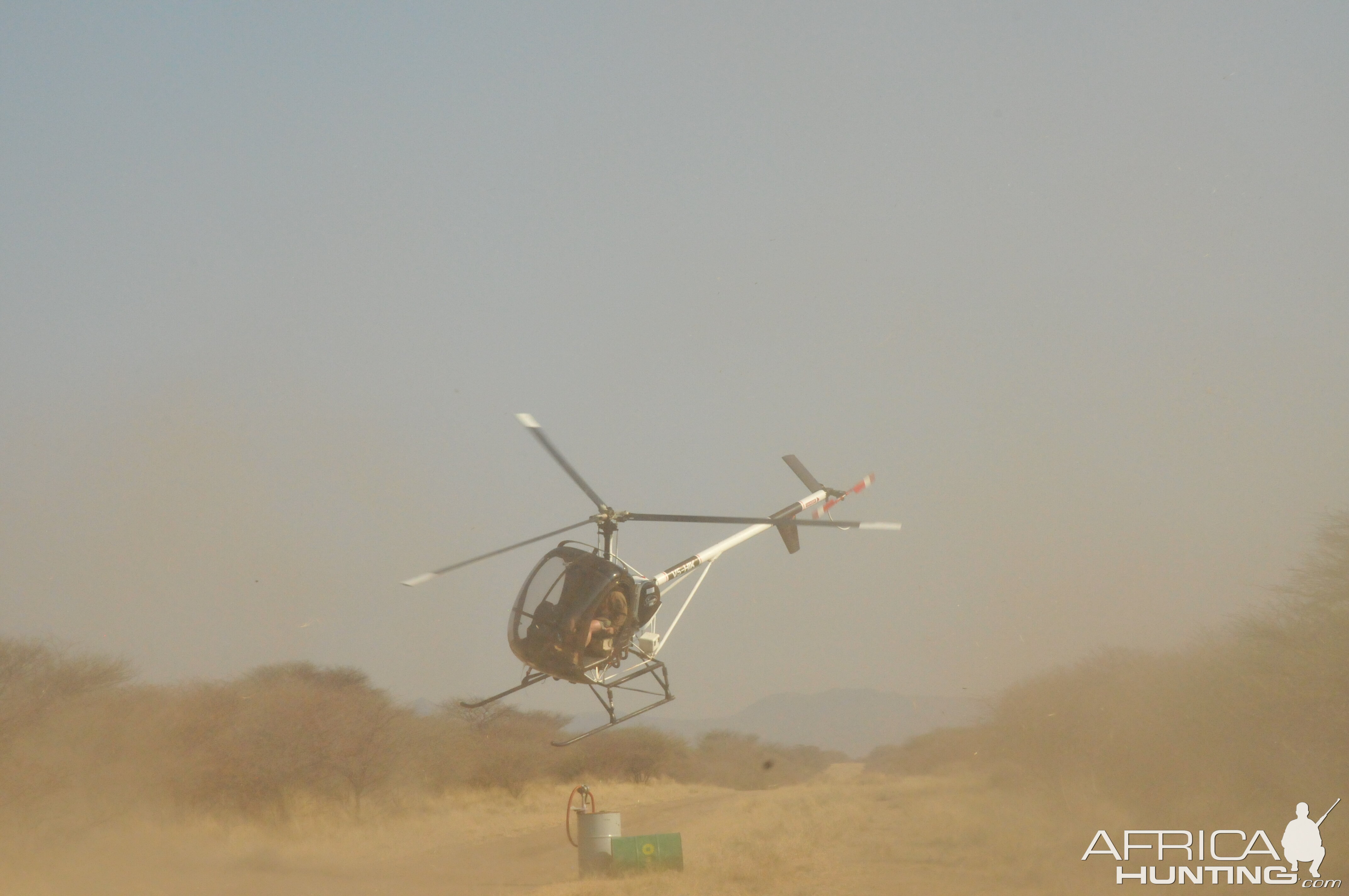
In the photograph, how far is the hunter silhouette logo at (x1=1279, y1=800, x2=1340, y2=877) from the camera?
1255 centimetres

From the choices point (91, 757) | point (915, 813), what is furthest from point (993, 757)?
point (91, 757)

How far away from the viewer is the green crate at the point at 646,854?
1758 centimetres

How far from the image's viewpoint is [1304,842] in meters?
12.9

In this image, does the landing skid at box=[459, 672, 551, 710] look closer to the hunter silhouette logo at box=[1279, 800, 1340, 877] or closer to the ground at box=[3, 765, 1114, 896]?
the ground at box=[3, 765, 1114, 896]

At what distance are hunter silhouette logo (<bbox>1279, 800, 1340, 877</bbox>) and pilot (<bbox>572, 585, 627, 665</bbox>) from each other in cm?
907

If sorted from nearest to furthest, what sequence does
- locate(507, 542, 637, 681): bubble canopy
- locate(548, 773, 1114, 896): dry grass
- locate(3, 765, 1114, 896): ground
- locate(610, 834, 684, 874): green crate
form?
locate(507, 542, 637, 681): bubble canopy
locate(548, 773, 1114, 896): dry grass
locate(3, 765, 1114, 896): ground
locate(610, 834, 684, 874): green crate

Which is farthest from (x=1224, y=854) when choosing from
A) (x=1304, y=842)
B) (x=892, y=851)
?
(x=892, y=851)

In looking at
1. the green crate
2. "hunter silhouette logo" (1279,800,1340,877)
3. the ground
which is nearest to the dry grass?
the ground

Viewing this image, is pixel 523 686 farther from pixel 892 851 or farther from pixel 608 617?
pixel 892 851

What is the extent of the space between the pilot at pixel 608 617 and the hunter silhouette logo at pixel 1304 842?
9.07 metres

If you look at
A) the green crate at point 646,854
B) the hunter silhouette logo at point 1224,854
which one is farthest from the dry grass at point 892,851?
the hunter silhouette logo at point 1224,854

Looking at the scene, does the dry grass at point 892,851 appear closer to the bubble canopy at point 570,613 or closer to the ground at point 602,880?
the ground at point 602,880

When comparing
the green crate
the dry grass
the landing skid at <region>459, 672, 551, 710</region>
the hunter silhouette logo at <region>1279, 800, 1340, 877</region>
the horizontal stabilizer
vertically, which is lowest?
the dry grass

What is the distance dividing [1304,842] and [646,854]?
10104 mm
